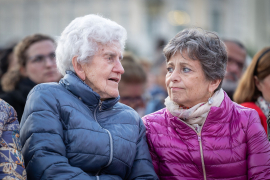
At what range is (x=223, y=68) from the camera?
112 inches

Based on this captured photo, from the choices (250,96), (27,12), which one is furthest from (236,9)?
(250,96)

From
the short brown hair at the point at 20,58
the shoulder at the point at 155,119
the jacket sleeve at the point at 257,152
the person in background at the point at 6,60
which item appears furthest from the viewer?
the person in background at the point at 6,60

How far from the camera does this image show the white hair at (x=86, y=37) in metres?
2.68

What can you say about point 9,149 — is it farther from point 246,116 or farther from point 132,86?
point 132,86

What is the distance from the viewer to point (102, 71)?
275 cm

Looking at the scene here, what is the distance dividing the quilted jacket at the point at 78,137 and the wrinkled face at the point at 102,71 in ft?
0.29

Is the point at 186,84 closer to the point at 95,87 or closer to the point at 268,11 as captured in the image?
the point at 95,87

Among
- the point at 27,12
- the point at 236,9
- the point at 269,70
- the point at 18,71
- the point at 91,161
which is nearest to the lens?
the point at 91,161

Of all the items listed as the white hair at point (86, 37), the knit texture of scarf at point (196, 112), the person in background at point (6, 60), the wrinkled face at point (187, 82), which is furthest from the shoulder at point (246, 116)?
the person in background at point (6, 60)

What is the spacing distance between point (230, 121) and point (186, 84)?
18.0 inches

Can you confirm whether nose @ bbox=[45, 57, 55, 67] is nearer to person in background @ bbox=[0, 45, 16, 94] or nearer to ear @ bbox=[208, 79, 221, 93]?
person in background @ bbox=[0, 45, 16, 94]

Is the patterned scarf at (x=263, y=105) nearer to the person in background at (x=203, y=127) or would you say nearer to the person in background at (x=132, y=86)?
the person in background at (x=203, y=127)

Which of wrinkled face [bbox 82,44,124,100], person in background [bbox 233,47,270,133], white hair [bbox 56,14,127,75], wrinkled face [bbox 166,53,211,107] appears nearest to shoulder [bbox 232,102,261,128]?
wrinkled face [bbox 166,53,211,107]

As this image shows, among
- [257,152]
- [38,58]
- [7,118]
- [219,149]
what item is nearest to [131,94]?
[38,58]
